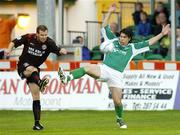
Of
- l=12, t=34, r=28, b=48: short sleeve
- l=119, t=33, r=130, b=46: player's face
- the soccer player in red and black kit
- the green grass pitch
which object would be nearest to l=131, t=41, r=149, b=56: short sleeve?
l=119, t=33, r=130, b=46: player's face

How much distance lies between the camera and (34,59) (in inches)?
690

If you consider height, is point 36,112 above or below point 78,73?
below

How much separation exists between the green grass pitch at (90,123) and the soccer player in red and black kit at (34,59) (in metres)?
0.66

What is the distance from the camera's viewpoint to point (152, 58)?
24781 mm

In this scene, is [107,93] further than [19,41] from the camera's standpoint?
Yes

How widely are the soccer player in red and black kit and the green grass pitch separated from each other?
0.66 metres

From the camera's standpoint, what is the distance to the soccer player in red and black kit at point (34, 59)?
1736cm

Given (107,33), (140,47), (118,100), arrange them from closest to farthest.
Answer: (118,100), (140,47), (107,33)

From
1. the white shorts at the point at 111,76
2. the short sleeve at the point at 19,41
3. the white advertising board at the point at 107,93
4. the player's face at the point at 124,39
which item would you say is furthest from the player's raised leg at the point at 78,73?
the white advertising board at the point at 107,93

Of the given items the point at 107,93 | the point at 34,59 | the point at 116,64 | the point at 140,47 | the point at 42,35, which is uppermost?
the point at 42,35

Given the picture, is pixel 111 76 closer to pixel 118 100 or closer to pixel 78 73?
pixel 118 100

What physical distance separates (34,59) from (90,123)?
2309 millimetres

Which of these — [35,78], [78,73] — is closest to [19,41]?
[35,78]

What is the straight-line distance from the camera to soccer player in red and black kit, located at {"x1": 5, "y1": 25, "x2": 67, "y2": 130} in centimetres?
1736
